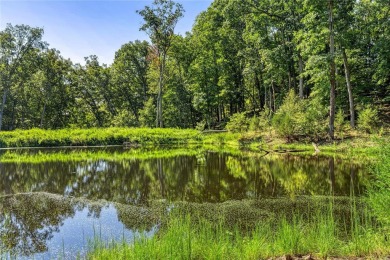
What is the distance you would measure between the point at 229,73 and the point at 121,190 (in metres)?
29.8

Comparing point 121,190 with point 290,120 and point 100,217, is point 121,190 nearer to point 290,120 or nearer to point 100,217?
point 100,217

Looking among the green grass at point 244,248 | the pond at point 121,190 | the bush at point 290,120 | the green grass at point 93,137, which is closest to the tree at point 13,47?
the green grass at point 93,137

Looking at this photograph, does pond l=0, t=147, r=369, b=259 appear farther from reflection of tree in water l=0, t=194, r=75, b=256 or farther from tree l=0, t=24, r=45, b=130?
tree l=0, t=24, r=45, b=130

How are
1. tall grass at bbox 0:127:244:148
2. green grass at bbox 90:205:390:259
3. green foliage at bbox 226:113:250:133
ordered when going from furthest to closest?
tall grass at bbox 0:127:244:148, green foliage at bbox 226:113:250:133, green grass at bbox 90:205:390:259

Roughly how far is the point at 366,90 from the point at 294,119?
32.2 ft

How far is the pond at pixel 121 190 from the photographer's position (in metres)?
6.25

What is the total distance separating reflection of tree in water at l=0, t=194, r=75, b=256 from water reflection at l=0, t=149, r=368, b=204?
3.59 feet

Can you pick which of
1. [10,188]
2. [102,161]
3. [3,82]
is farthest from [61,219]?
[3,82]

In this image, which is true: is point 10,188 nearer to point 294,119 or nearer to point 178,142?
point 294,119

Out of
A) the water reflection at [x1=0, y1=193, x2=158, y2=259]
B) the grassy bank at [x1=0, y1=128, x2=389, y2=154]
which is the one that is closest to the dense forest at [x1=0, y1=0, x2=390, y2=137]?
the grassy bank at [x1=0, y1=128, x2=389, y2=154]

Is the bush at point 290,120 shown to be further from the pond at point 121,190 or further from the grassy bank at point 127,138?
the pond at point 121,190

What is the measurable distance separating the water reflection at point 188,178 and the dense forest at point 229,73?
7.60 m

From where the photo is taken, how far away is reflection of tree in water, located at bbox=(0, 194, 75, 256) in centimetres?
582

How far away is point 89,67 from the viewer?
152 feet
